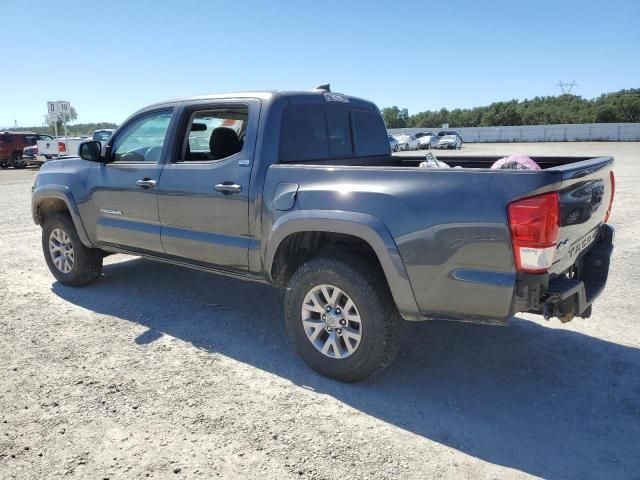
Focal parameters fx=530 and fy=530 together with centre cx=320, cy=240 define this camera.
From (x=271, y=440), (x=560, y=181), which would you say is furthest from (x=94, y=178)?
(x=560, y=181)

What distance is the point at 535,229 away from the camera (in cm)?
267

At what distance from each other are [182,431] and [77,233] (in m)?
3.13

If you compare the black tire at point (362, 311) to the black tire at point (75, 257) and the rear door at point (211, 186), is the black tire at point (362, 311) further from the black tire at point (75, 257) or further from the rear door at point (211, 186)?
the black tire at point (75, 257)

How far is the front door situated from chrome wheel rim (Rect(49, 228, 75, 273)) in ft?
1.71

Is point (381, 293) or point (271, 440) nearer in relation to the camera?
point (271, 440)

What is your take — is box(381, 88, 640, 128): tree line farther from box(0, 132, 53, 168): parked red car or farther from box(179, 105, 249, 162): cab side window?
box(179, 105, 249, 162): cab side window

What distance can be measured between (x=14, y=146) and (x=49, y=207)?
72.5 ft

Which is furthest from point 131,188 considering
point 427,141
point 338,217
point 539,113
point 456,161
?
point 539,113

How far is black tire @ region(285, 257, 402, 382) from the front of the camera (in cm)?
329

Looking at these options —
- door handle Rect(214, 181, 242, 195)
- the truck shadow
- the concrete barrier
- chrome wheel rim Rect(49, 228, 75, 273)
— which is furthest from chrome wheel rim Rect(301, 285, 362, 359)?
the concrete barrier

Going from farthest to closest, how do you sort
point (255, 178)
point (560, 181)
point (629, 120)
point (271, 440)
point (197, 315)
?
point (629, 120)
point (197, 315)
point (255, 178)
point (271, 440)
point (560, 181)

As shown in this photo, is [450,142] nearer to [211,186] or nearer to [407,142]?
[407,142]

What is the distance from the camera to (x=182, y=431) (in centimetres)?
296

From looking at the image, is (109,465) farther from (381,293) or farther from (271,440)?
(381,293)
